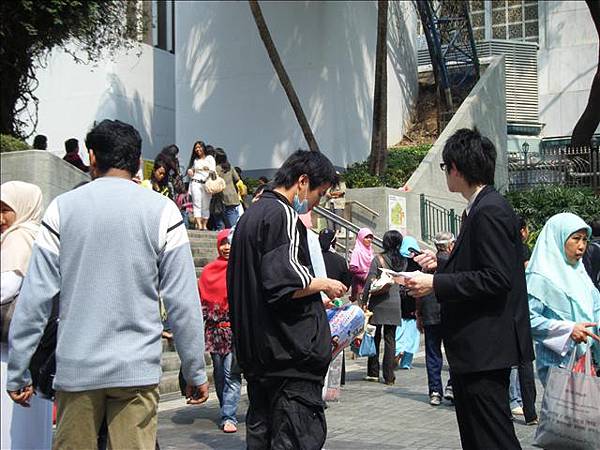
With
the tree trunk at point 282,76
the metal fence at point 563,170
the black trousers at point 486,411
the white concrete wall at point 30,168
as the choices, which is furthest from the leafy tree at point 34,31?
the metal fence at point 563,170

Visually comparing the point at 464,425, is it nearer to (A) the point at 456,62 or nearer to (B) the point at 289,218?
(B) the point at 289,218

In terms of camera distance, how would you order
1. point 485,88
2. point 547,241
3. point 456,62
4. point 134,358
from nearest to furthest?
1. point 134,358
2. point 547,241
3. point 485,88
4. point 456,62

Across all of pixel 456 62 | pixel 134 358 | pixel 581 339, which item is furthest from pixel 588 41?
pixel 134 358

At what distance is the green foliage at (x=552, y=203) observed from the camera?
21.6 metres

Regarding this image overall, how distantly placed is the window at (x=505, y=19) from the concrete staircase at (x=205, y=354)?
19029 mm

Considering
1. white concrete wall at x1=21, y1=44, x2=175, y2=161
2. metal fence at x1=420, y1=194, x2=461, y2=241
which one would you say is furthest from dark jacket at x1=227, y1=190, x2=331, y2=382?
white concrete wall at x1=21, y1=44, x2=175, y2=161

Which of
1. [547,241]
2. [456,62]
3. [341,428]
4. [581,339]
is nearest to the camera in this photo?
[581,339]

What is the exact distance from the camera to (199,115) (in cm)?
2584

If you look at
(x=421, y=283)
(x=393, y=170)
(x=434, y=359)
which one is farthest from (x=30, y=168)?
(x=393, y=170)

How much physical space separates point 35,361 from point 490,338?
2.14 m

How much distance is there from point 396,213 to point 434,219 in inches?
62.5

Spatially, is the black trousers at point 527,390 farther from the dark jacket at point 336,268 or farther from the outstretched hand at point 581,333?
the outstretched hand at point 581,333

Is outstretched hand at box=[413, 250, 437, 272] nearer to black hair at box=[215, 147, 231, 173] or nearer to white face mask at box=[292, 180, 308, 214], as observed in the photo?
white face mask at box=[292, 180, 308, 214]

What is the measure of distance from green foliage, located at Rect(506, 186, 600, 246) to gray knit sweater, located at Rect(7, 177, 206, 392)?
716 inches
